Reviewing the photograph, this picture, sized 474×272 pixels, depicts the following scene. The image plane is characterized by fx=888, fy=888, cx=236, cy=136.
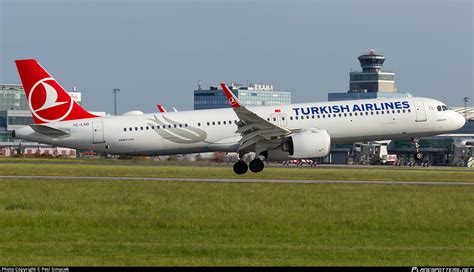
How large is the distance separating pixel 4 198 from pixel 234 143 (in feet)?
65.6

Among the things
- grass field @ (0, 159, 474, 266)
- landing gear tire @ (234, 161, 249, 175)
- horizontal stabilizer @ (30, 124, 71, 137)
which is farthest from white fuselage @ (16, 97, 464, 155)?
grass field @ (0, 159, 474, 266)

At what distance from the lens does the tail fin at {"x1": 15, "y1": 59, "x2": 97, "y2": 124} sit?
52.3m

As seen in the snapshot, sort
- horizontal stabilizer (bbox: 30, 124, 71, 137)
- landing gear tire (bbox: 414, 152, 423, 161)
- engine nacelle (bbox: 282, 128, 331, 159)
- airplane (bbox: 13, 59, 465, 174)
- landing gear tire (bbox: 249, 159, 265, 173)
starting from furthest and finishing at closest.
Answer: landing gear tire (bbox: 414, 152, 423, 161) < airplane (bbox: 13, 59, 465, 174) < landing gear tire (bbox: 249, 159, 265, 173) < horizontal stabilizer (bbox: 30, 124, 71, 137) < engine nacelle (bbox: 282, 128, 331, 159)

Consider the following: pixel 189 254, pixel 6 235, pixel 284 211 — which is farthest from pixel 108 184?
pixel 189 254

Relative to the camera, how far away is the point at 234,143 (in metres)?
52.2

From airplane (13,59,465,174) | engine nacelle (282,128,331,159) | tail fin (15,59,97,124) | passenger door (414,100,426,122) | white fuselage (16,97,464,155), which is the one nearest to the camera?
engine nacelle (282,128,331,159)

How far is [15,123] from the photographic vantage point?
15650cm

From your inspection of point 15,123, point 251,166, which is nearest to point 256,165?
point 251,166

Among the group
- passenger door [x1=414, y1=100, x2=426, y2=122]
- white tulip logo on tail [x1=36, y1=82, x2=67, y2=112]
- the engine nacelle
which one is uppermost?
white tulip logo on tail [x1=36, y1=82, x2=67, y2=112]

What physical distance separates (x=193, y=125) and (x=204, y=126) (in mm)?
645

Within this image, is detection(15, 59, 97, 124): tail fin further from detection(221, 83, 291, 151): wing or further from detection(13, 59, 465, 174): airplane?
detection(221, 83, 291, 151): wing

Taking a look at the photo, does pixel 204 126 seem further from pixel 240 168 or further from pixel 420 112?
pixel 420 112

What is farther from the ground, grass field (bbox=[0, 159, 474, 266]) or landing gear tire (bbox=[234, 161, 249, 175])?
landing gear tire (bbox=[234, 161, 249, 175])

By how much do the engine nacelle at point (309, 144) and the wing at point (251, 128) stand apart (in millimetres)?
898
